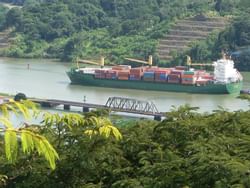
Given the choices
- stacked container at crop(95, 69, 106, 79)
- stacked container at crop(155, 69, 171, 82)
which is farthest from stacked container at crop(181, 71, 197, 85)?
stacked container at crop(95, 69, 106, 79)

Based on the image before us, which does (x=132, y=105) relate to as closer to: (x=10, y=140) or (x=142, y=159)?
(x=142, y=159)

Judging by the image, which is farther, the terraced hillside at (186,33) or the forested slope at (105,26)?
the forested slope at (105,26)

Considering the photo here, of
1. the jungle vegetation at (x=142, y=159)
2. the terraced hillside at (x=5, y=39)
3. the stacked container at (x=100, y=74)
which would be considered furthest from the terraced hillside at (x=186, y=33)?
the jungle vegetation at (x=142, y=159)

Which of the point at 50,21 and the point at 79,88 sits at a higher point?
the point at 50,21

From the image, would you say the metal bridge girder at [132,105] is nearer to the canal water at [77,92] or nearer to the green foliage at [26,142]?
the canal water at [77,92]

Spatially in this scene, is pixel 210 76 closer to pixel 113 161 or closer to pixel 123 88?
pixel 123 88

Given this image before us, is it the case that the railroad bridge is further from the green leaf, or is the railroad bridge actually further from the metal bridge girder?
the green leaf

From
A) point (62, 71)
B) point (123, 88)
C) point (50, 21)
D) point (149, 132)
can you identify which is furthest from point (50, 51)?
point (149, 132)
